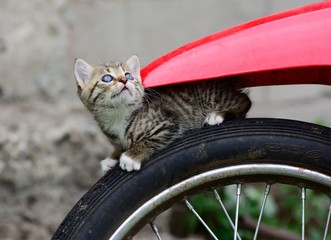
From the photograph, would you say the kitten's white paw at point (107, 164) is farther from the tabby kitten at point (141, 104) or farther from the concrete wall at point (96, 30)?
the concrete wall at point (96, 30)

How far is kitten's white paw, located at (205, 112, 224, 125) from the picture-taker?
242 cm

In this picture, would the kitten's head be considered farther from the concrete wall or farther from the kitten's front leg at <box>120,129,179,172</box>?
the concrete wall

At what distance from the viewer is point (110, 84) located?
268 cm

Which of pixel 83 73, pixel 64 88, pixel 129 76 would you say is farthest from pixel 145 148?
pixel 64 88

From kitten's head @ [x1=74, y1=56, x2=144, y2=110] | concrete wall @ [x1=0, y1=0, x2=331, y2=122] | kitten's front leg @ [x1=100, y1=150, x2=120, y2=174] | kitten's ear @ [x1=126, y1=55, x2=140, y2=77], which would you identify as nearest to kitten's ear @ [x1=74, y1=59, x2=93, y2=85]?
kitten's head @ [x1=74, y1=56, x2=144, y2=110]

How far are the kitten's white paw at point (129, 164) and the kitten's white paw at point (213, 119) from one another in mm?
293

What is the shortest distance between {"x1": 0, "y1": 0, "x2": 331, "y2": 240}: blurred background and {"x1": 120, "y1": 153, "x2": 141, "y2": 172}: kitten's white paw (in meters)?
1.73

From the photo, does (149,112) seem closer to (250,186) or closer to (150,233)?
(150,233)

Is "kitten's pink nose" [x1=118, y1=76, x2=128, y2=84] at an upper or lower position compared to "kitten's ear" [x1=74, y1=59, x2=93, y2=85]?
lower

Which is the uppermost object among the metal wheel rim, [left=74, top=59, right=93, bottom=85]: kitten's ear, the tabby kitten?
[left=74, top=59, right=93, bottom=85]: kitten's ear

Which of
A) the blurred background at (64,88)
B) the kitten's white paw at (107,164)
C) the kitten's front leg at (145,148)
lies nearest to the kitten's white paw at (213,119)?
the kitten's front leg at (145,148)

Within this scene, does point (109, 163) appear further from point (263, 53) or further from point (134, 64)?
point (263, 53)

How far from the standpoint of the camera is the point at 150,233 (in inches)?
160

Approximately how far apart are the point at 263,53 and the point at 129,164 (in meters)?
0.49
